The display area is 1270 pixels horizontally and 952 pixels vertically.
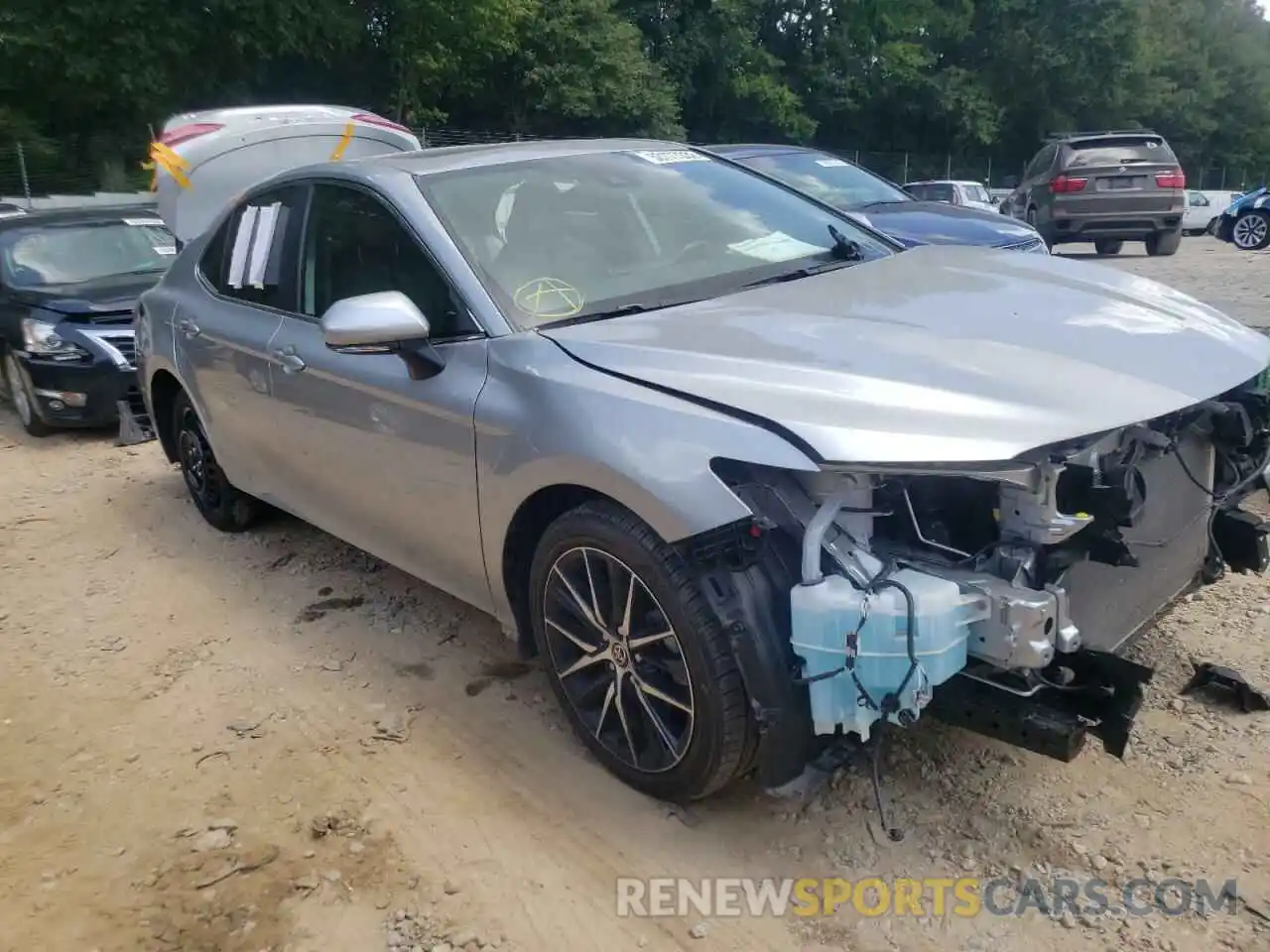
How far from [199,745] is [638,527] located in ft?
5.67

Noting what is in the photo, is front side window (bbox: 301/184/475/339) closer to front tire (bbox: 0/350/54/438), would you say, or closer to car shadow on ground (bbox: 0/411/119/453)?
car shadow on ground (bbox: 0/411/119/453)

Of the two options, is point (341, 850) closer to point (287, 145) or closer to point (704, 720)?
point (704, 720)

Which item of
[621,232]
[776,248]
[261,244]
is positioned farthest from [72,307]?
[776,248]

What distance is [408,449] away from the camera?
330 cm

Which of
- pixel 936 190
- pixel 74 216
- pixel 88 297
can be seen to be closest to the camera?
pixel 88 297

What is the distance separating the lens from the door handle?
379 cm

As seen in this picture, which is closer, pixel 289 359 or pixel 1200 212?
pixel 289 359

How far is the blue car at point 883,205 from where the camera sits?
26.1 ft

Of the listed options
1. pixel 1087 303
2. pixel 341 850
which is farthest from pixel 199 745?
pixel 1087 303

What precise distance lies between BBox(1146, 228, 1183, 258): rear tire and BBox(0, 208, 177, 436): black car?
13424 mm

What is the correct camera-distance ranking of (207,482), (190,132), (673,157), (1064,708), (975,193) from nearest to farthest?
(1064,708) < (673,157) < (207,482) < (190,132) < (975,193)

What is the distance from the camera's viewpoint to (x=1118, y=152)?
1512cm

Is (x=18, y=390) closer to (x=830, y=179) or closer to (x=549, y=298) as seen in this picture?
(x=549, y=298)

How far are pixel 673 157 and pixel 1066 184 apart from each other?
1292 centimetres
